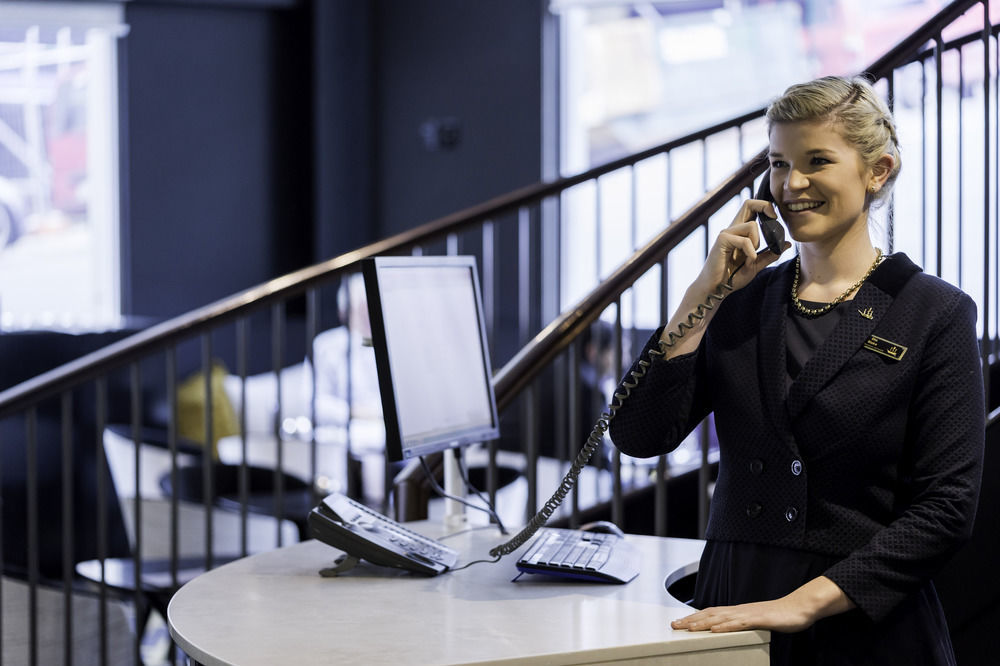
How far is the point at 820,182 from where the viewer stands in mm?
1515

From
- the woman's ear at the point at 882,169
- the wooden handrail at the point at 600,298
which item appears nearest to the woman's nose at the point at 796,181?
the woman's ear at the point at 882,169

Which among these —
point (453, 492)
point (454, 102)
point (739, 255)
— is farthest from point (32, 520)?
point (454, 102)

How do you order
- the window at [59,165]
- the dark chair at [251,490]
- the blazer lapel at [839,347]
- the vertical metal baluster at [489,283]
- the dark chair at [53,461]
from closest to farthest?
the blazer lapel at [839,347] < the vertical metal baluster at [489,283] < the dark chair at [251,490] < the dark chair at [53,461] < the window at [59,165]

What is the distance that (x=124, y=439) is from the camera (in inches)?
175

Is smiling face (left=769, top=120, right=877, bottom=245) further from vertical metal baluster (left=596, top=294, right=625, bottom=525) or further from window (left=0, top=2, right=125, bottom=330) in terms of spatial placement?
window (left=0, top=2, right=125, bottom=330)

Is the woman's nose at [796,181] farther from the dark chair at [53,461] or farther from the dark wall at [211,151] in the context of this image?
the dark wall at [211,151]

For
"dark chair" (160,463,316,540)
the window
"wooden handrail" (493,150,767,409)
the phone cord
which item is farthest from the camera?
the window

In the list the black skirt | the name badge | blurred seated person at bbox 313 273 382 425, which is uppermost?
the name badge

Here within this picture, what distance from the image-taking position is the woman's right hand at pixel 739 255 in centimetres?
160

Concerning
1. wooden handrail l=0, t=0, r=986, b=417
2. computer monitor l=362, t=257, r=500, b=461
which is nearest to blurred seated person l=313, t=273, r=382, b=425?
wooden handrail l=0, t=0, r=986, b=417

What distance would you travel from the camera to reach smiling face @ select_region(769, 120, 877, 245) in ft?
4.96

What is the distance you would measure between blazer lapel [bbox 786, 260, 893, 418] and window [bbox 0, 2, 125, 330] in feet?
18.7

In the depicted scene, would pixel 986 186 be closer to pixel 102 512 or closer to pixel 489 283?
pixel 489 283

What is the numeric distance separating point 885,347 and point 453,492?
36.0 inches
